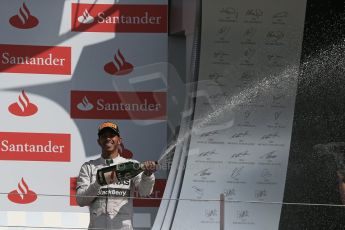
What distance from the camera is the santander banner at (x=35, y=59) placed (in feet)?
30.7

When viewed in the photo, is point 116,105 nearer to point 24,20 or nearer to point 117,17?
point 117,17

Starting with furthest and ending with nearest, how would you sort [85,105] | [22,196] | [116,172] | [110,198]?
1. [85,105]
2. [22,196]
3. [110,198]
4. [116,172]

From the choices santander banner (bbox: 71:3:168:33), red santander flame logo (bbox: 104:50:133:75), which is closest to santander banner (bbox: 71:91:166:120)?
red santander flame logo (bbox: 104:50:133:75)

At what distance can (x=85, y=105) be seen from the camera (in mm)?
9430

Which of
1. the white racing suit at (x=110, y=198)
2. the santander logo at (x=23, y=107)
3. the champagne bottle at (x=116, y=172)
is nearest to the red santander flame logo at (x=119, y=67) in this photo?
the santander logo at (x=23, y=107)

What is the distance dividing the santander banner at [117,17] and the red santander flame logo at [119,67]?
1.15ft

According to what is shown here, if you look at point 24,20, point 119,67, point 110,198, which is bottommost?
point 110,198

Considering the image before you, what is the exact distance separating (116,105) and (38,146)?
0.96 meters

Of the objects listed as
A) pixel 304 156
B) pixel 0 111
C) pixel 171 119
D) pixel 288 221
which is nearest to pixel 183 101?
pixel 171 119

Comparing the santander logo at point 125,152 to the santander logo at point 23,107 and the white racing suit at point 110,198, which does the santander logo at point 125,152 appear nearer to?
the santander logo at point 23,107

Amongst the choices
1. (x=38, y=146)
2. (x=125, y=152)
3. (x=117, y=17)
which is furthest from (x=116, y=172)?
(x=117, y=17)

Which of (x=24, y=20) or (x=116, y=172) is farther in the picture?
(x=24, y=20)

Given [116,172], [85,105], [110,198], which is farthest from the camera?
[85,105]

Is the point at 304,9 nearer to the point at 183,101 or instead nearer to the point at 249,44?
the point at 249,44
